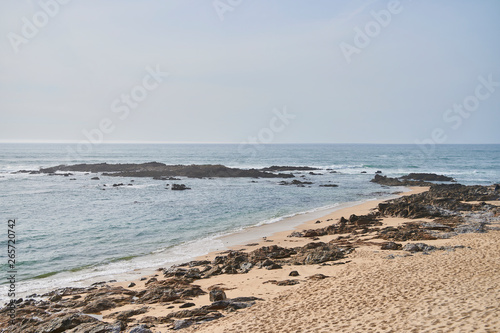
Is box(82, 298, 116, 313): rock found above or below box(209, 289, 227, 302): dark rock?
below

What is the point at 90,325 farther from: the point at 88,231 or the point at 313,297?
the point at 88,231

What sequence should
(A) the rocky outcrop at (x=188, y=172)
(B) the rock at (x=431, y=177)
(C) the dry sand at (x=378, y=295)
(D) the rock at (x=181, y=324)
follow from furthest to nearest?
(A) the rocky outcrop at (x=188, y=172) → (B) the rock at (x=431, y=177) → (D) the rock at (x=181, y=324) → (C) the dry sand at (x=378, y=295)

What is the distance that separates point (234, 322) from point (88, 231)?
16.6 meters

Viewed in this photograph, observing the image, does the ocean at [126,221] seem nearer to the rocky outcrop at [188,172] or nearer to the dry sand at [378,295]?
the dry sand at [378,295]

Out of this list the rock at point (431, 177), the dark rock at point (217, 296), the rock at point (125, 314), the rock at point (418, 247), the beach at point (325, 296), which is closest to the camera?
the beach at point (325, 296)

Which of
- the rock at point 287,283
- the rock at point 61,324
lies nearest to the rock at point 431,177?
the rock at point 287,283

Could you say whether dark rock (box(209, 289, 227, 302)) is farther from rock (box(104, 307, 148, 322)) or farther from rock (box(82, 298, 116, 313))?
rock (box(82, 298, 116, 313))

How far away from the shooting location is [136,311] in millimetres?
10125

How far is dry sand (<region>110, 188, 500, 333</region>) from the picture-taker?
26.6ft

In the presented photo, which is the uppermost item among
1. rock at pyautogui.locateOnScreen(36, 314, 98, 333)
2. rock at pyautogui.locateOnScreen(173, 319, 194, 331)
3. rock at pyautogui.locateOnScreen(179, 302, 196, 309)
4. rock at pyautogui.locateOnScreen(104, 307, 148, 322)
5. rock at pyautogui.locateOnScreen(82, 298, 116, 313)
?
rock at pyautogui.locateOnScreen(36, 314, 98, 333)

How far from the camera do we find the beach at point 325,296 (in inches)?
329

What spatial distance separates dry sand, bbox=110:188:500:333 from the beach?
2cm

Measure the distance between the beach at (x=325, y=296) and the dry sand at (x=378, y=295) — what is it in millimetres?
23

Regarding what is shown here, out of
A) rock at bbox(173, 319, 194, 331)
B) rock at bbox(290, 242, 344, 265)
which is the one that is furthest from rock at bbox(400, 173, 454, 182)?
rock at bbox(173, 319, 194, 331)
